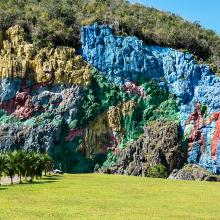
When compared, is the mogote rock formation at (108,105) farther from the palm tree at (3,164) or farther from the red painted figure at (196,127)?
the palm tree at (3,164)

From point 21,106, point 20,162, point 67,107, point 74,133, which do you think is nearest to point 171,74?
point 67,107

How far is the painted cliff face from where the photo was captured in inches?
4090

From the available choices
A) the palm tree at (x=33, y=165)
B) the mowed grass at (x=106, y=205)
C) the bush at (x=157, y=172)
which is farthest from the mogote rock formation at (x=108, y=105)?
the mowed grass at (x=106, y=205)

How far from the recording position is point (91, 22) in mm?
116312

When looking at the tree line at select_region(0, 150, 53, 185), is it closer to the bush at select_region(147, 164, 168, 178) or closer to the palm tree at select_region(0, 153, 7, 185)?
the palm tree at select_region(0, 153, 7, 185)

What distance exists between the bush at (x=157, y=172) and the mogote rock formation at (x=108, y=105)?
6.51 ft

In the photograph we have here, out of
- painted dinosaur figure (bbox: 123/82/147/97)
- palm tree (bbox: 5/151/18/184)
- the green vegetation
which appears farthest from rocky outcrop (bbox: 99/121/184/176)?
palm tree (bbox: 5/151/18/184)

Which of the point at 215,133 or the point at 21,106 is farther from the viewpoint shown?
the point at 21,106

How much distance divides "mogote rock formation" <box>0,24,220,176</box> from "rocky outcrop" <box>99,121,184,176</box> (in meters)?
0.20

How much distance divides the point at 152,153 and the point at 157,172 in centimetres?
521

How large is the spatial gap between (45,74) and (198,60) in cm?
3611

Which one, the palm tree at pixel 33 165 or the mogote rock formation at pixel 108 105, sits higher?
the mogote rock formation at pixel 108 105

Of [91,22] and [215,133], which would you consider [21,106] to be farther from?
[215,133]

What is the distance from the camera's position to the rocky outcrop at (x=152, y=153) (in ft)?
332
